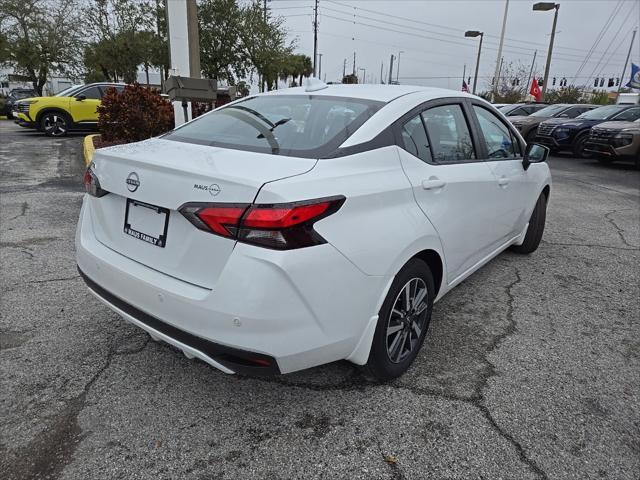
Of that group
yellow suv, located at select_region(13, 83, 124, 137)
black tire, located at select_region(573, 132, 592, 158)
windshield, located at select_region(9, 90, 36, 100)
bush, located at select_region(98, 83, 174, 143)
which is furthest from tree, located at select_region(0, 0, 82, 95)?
black tire, located at select_region(573, 132, 592, 158)

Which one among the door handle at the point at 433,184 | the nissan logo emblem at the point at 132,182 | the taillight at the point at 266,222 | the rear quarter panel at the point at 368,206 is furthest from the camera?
the door handle at the point at 433,184

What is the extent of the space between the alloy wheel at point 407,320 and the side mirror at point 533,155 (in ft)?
6.62

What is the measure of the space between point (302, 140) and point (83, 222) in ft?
4.35

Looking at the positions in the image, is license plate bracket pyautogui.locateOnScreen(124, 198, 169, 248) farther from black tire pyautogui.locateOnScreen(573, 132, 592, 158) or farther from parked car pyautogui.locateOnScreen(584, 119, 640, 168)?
black tire pyautogui.locateOnScreen(573, 132, 592, 158)

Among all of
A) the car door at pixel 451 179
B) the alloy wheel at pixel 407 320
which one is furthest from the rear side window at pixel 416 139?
the alloy wheel at pixel 407 320

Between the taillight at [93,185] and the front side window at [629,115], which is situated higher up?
the front side window at [629,115]

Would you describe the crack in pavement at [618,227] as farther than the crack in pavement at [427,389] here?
Yes

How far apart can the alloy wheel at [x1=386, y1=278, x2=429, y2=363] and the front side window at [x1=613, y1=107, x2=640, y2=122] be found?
13626 millimetres

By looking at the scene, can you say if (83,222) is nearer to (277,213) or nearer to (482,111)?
(277,213)

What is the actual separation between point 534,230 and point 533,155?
3.03 ft

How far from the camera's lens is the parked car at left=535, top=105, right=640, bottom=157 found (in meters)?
13.8

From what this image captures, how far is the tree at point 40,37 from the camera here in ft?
83.8

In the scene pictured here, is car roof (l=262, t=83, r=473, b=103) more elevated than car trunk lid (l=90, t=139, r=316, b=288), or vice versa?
car roof (l=262, t=83, r=473, b=103)

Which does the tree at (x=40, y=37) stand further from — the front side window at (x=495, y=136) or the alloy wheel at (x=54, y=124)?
the front side window at (x=495, y=136)
